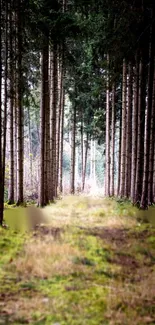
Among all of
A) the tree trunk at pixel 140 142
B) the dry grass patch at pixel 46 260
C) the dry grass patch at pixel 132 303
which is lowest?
the dry grass patch at pixel 46 260

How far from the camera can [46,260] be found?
529 centimetres

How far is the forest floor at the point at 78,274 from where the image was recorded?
143 inches

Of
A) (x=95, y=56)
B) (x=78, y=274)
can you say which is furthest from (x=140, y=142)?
(x=78, y=274)

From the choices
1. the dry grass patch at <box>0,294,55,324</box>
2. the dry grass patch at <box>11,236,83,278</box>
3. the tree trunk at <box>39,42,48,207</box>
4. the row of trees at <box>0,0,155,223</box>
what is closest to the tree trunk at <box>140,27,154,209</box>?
the row of trees at <box>0,0,155,223</box>

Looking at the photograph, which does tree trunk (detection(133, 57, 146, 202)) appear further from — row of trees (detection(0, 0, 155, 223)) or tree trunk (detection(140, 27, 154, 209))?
tree trunk (detection(140, 27, 154, 209))

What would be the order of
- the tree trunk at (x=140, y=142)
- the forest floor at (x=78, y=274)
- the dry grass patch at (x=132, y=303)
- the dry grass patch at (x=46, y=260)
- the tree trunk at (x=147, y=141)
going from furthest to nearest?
the tree trunk at (x=140, y=142)
the tree trunk at (x=147, y=141)
the dry grass patch at (x=46, y=260)
the forest floor at (x=78, y=274)
the dry grass patch at (x=132, y=303)

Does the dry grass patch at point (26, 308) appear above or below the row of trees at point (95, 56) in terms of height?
below

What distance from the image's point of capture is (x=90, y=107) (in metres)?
21.7

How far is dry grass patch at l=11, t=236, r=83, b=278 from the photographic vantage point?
4879mm

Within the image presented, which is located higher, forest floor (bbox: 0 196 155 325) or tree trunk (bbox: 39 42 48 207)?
tree trunk (bbox: 39 42 48 207)

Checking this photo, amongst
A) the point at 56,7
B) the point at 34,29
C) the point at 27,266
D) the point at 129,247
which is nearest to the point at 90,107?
the point at 56,7

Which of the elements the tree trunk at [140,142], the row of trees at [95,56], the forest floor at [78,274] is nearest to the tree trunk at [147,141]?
the row of trees at [95,56]

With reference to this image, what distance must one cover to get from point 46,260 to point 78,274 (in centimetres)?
70

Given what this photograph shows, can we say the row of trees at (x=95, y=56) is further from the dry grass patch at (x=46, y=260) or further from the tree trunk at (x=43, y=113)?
the dry grass patch at (x=46, y=260)
